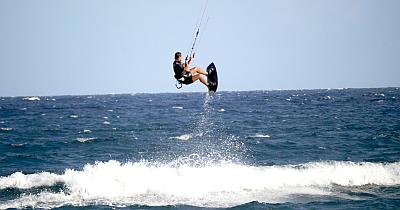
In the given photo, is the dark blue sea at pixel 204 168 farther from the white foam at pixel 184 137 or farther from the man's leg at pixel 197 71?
the man's leg at pixel 197 71

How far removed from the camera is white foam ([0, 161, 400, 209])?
16.8m

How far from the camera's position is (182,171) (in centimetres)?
2178

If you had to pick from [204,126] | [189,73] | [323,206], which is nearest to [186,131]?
[204,126]

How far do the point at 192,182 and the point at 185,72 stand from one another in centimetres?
915

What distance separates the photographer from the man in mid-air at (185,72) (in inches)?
488

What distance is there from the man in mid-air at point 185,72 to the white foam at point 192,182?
5597mm

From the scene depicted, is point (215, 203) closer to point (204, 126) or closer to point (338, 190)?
point (338, 190)

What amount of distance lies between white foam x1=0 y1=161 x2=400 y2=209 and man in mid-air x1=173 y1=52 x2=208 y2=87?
5597mm

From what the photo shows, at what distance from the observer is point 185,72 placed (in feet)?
40.7

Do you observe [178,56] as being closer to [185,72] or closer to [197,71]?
[185,72]

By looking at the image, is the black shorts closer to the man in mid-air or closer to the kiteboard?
the man in mid-air

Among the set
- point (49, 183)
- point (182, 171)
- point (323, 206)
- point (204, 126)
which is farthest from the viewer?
point (204, 126)

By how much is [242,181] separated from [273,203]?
4386 millimetres

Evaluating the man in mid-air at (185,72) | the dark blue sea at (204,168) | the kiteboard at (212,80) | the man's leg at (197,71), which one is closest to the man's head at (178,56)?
the man in mid-air at (185,72)
